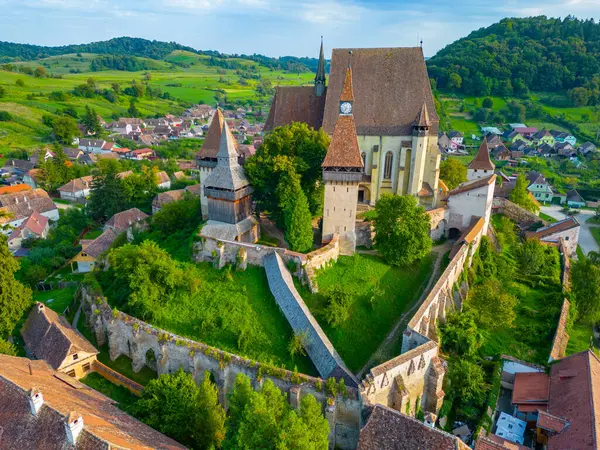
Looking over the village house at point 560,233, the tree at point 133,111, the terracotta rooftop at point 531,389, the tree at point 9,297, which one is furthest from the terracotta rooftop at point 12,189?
the tree at point 133,111

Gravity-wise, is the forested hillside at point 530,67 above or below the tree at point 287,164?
above

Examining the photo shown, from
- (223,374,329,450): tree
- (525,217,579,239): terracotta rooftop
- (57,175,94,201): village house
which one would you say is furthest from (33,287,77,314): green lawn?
(525,217,579,239): terracotta rooftop

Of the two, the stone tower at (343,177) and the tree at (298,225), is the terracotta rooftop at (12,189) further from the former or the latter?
the stone tower at (343,177)

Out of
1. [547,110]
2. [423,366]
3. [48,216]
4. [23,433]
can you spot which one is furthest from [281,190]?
[547,110]

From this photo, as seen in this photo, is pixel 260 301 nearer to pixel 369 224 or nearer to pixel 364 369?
pixel 364 369

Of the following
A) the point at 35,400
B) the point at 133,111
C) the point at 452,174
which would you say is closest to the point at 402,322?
the point at 35,400

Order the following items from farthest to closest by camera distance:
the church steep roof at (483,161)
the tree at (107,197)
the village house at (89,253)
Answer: the tree at (107,197), the church steep roof at (483,161), the village house at (89,253)

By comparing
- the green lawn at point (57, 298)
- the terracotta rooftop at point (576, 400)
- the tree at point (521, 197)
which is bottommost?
the green lawn at point (57, 298)
